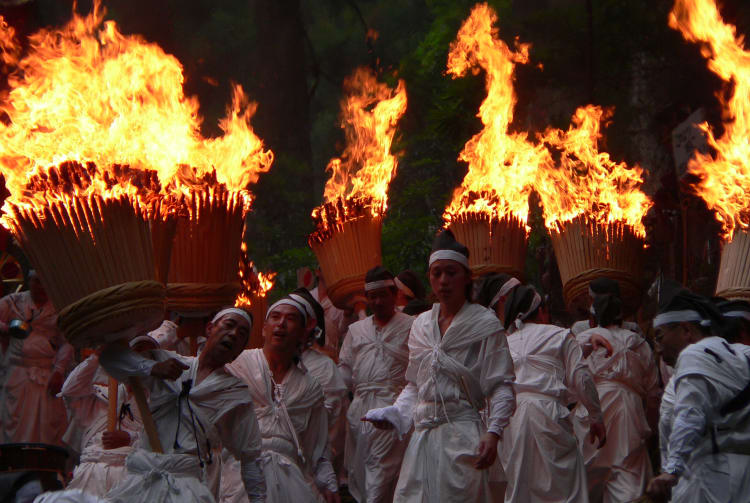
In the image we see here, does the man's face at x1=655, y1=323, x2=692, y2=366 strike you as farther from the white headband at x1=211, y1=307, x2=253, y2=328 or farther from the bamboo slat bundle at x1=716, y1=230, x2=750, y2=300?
the white headband at x1=211, y1=307, x2=253, y2=328

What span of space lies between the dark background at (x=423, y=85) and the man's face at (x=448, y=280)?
6.34 metres

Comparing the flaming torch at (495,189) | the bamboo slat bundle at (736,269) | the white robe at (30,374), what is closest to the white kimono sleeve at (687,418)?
the bamboo slat bundle at (736,269)

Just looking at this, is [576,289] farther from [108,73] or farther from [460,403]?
[108,73]

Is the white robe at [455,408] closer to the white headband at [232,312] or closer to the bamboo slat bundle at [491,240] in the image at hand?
the white headband at [232,312]

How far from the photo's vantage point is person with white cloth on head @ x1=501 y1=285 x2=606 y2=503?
802cm

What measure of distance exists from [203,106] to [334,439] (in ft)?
64.7

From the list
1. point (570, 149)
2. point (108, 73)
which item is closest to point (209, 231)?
point (108, 73)

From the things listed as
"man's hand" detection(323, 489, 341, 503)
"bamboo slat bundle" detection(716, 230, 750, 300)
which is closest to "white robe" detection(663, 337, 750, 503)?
"bamboo slat bundle" detection(716, 230, 750, 300)

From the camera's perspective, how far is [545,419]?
26.5ft

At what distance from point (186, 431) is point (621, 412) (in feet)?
18.3

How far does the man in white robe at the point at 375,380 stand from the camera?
9200 mm

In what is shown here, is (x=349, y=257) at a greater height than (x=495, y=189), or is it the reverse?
(x=495, y=189)

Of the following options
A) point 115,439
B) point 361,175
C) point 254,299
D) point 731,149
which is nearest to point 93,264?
point 115,439

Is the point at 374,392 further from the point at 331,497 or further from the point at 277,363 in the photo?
the point at 331,497
